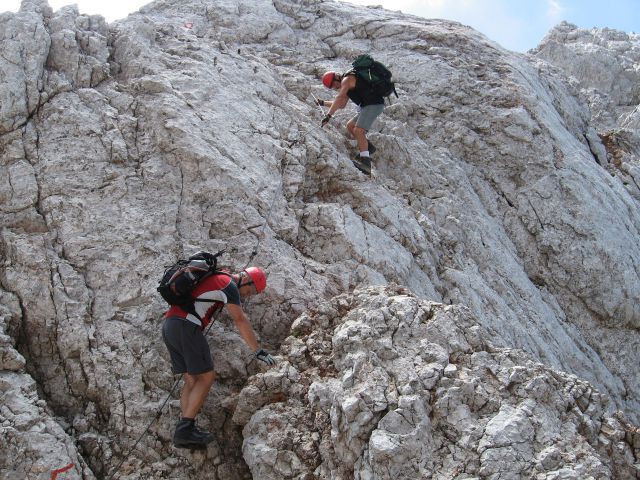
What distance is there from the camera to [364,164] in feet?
45.7

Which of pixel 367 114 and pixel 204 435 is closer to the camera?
pixel 204 435

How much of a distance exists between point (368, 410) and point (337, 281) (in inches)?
130

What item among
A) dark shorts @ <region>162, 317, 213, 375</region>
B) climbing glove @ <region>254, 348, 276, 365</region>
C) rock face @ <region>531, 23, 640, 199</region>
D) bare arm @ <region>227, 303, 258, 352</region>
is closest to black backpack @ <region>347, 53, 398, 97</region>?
bare arm @ <region>227, 303, 258, 352</region>

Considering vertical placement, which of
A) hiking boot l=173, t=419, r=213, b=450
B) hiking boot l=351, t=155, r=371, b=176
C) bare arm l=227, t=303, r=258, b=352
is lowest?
hiking boot l=173, t=419, r=213, b=450

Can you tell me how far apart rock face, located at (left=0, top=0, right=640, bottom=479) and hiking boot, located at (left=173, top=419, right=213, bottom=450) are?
1.22 feet

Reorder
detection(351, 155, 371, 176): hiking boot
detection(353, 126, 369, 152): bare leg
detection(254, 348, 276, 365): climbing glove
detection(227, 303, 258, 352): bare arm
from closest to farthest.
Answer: detection(227, 303, 258, 352): bare arm, detection(254, 348, 276, 365): climbing glove, detection(351, 155, 371, 176): hiking boot, detection(353, 126, 369, 152): bare leg

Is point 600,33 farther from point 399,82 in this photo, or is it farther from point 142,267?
point 142,267

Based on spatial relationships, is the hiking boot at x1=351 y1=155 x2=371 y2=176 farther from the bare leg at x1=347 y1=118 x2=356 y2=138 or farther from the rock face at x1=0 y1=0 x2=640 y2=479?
the bare leg at x1=347 y1=118 x2=356 y2=138

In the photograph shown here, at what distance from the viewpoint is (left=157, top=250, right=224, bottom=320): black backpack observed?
8.85m

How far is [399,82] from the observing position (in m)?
17.6

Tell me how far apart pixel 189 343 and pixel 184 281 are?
2.83ft

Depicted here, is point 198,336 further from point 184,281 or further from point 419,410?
point 419,410

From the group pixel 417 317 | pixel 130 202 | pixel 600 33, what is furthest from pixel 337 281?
pixel 600 33

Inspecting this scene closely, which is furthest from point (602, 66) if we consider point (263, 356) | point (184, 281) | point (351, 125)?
point (184, 281)
